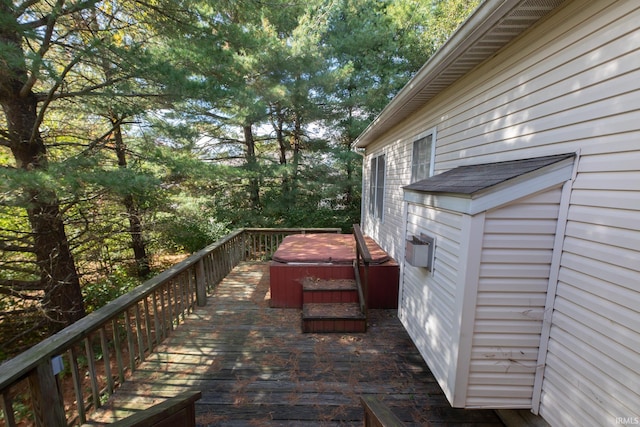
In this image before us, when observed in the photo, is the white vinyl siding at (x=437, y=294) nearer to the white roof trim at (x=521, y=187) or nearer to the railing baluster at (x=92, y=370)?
the white roof trim at (x=521, y=187)

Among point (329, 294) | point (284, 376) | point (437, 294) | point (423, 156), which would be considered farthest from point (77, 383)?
point (423, 156)

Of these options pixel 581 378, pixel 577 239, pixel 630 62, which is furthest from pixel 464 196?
pixel 581 378

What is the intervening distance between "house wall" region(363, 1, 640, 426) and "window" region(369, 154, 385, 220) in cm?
421

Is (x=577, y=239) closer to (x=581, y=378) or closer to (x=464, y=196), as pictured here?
(x=464, y=196)

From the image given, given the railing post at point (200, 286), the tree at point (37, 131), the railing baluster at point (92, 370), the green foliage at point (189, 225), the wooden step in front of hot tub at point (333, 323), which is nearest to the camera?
the railing baluster at point (92, 370)

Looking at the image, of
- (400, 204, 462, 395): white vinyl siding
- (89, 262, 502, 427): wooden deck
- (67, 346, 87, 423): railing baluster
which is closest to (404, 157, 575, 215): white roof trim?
(400, 204, 462, 395): white vinyl siding

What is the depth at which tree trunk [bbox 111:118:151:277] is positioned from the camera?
5.93 meters

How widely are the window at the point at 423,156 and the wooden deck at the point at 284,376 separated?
2256 mm

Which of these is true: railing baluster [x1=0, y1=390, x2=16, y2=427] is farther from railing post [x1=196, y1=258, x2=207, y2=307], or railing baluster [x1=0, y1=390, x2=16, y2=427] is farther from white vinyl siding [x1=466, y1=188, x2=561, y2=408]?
white vinyl siding [x1=466, y1=188, x2=561, y2=408]

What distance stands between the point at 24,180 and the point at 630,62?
5.26 metres

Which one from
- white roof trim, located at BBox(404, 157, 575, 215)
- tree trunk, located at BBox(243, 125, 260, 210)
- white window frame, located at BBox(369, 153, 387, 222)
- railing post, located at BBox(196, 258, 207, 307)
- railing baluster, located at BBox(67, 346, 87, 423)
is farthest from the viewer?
tree trunk, located at BBox(243, 125, 260, 210)

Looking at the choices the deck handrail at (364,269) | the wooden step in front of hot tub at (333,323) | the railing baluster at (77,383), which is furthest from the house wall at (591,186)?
the railing baluster at (77,383)

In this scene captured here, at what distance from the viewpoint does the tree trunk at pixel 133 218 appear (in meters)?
5.93

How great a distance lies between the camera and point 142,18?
13.6 ft
